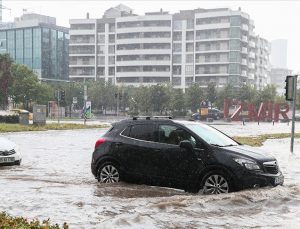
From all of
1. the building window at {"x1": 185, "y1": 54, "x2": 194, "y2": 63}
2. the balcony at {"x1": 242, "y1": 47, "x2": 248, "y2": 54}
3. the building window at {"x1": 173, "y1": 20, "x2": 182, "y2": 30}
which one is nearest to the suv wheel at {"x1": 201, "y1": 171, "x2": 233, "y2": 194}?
the balcony at {"x1": 242, "y1": 47, "x2": 248, "y2": 54}

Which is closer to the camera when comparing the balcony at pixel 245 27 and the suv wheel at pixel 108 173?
the suv wheel at pixel 108 173

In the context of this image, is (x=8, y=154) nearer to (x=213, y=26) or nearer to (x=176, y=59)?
(x=213, y=26)

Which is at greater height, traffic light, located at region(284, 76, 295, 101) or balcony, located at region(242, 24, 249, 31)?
balcony, located at region(242, 24, 249, 31)

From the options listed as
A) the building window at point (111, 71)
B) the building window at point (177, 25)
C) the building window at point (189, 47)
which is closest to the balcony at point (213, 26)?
the building window at point (189, 47)

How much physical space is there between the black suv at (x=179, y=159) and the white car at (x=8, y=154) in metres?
4.01

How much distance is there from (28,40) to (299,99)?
87627 millimetres

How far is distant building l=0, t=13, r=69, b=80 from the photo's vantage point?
407 ft

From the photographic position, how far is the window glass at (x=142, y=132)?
33.2ft

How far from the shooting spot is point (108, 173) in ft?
34.5

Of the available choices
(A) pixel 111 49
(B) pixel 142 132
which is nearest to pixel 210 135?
(B) pixel 142 132

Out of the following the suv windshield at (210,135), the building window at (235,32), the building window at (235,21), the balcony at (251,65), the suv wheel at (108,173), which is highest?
the building window at (235,21)

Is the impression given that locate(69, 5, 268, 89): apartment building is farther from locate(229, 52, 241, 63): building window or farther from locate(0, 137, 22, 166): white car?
locate(0, 137, 22, 166): white car

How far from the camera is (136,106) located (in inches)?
3499

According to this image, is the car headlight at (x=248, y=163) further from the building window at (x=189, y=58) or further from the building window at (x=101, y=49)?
the building window at (x=101, y=49)
